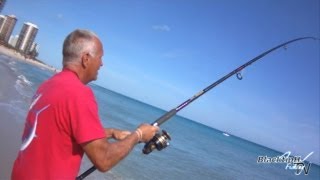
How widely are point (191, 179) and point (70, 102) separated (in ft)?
48.9

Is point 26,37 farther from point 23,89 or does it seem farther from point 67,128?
point 67,128

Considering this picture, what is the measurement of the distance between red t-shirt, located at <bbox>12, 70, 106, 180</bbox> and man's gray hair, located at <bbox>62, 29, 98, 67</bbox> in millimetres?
136

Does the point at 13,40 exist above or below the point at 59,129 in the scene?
above

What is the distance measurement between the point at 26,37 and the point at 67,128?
143689 mm

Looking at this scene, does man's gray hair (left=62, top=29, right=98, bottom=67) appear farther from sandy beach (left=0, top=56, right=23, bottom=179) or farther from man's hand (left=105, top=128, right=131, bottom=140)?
sandy beach (left=0, top=56, right=23, bottom=179)

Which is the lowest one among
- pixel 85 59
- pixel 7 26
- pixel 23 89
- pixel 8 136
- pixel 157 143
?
pixel 8 136

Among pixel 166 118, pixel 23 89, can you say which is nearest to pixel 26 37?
pixel 23 89

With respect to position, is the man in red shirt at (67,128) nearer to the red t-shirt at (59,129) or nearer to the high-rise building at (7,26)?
the red t-shirt at (59,129)

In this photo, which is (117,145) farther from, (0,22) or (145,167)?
(0,22)

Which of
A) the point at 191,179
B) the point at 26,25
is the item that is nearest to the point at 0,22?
the point at 26,25

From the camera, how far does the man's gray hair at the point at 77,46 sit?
93.7 inches

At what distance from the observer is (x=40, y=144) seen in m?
2.20

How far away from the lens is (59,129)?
7.09 ft

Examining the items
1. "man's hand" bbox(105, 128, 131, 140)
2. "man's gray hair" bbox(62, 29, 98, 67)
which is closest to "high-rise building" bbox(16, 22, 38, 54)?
"man's hand" bbox(105, 128, 131, 140)
